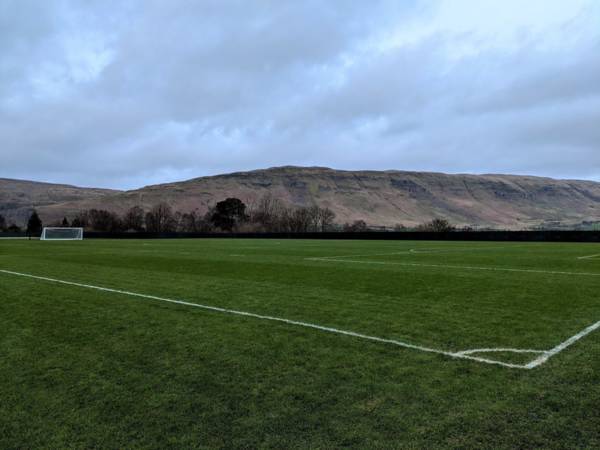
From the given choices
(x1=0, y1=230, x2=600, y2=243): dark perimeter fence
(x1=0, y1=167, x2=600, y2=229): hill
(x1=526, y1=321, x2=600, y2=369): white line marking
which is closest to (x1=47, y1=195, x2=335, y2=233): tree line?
(x1=0, y1=230, x2=600, y2=243): dark perimeter fence

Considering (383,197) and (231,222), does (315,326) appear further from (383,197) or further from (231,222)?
(383,197)

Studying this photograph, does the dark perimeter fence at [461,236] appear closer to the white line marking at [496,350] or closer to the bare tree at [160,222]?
the white line marking at [496,350]

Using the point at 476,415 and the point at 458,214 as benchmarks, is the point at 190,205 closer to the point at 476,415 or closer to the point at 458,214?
the point at 458,214

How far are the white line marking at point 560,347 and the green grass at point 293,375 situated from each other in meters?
0.07

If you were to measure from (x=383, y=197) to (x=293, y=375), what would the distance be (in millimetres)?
175998

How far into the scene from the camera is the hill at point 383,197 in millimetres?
157375

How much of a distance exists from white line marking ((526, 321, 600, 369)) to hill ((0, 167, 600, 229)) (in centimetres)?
14578

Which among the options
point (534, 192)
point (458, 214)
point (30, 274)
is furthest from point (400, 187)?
point (30, 274)

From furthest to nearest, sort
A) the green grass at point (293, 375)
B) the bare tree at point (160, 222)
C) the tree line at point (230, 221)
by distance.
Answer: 1. the bare tree at point (160, 222)
2. the tree line at point (230, 221)
3. the green grass at point (293, 375)

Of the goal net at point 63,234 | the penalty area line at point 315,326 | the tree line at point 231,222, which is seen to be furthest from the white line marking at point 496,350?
the tree line at point 231,222

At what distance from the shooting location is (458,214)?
6540 inches

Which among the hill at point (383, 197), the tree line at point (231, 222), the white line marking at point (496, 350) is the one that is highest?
the hill at point (383, 197)

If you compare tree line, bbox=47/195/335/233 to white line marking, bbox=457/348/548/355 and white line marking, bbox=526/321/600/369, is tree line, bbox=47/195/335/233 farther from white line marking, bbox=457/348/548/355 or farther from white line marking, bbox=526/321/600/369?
white line marking, bbox=457/348/548/355

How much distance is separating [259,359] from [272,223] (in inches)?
3573
